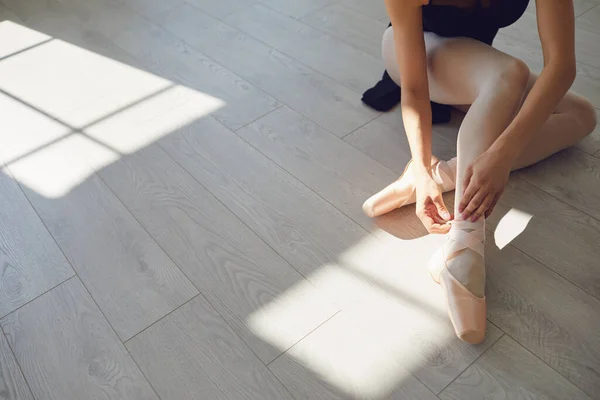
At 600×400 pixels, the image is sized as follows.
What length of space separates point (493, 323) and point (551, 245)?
27cm

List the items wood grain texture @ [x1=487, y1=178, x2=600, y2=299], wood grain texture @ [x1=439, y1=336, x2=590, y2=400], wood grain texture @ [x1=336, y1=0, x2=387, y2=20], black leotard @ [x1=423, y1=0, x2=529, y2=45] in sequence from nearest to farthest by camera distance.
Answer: wood grain texture @ [x1=439, y1=336, x2=590, y2=400], wood grain texture @ [x1=487, y1=178, x2=600, y2=299], black leotard @ [x1=423, y1=0, x2=529, y2=45], wood grain texture @ [x1=336, y1=0, x2=387, y2=20]

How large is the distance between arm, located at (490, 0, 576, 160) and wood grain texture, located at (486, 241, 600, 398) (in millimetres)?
253

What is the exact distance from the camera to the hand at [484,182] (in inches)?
46.5

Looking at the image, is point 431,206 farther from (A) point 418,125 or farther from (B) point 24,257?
(B) point 24,257

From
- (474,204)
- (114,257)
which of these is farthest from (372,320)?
(114,257)

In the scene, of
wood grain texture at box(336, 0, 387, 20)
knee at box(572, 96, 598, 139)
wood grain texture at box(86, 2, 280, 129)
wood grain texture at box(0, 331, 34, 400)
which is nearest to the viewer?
wood grain texture at box(0, 331, 34, 400)

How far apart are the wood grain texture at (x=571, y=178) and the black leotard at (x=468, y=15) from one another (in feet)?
1.23

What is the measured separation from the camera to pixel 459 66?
1430mm

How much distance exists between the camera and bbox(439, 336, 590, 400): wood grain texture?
3.51ft

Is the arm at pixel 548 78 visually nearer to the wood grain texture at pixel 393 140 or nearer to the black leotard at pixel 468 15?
the black leotard at pixel 468 15

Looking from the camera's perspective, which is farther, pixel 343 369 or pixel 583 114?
pixel 583 114

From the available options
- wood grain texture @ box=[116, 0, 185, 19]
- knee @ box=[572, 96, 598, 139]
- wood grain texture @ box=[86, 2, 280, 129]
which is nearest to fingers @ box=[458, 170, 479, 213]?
knee @ box=[572, 96, 598, 139]

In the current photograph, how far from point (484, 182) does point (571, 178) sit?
452 mm

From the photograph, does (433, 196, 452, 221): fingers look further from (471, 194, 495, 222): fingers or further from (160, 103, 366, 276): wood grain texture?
(160, 103, 366, 276): wood grain texture
